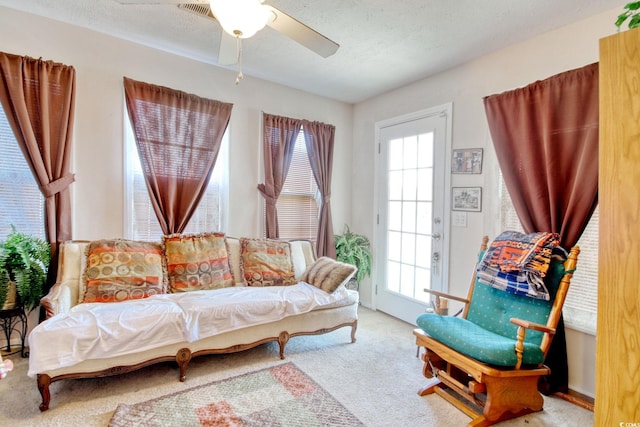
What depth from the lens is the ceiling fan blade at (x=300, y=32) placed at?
5.27 feet

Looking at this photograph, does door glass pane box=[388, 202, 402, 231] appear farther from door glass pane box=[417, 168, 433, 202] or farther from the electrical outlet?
the electrical outlet

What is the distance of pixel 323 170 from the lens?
401 centimetres

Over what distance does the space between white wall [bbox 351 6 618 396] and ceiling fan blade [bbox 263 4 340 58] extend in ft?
5.65

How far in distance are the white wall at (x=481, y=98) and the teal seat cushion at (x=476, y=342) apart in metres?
0.74

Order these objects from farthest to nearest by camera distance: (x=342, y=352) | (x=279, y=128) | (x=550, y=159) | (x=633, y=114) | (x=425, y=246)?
1. (x=279, y=128)
2. (x=425, y=246)
3. (x=342, y=352)
4. (x=550, y=159)
5. (x=633, y=114)

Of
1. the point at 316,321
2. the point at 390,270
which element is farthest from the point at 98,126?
the point at 390,270

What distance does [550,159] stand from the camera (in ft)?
7.65

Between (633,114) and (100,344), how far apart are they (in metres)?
2.73

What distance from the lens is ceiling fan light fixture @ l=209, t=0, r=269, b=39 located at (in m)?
1.39

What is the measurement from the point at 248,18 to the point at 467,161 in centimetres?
231

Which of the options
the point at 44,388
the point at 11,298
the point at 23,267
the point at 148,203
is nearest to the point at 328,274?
the point at 148,203

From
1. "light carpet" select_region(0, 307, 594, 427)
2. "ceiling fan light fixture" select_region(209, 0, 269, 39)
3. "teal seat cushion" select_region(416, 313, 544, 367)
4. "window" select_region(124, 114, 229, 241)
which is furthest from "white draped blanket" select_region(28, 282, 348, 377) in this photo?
"ceiling fan light fixture" select_region(209, 0, 269, 39)

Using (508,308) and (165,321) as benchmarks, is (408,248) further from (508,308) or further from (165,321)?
(165,321)

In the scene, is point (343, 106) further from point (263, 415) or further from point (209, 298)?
point (263, 415)
